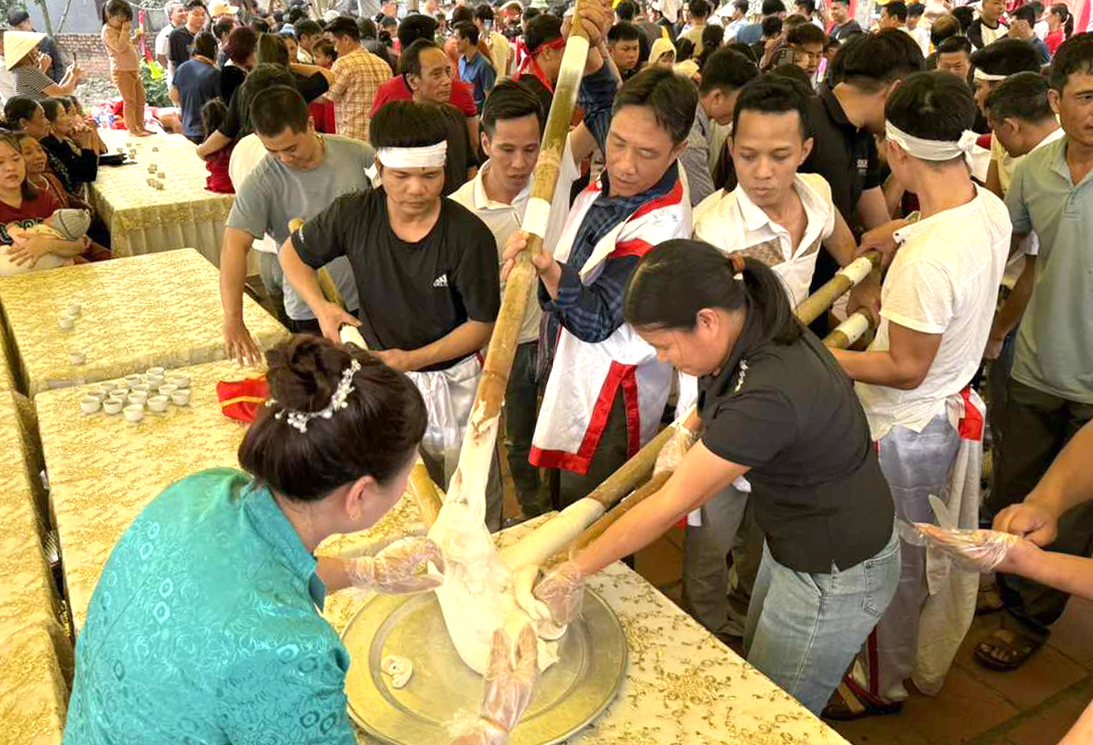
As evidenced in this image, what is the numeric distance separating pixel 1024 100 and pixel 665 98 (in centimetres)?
136

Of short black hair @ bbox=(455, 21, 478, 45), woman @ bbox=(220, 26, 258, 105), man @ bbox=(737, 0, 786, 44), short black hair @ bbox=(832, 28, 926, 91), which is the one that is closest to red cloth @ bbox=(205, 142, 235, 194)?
woman @ bbox=(220, 26, 258, 105)

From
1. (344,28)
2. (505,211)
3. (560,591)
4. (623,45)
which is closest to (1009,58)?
(623,45)

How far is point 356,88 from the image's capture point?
4.87 m

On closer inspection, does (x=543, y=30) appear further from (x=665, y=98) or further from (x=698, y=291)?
(x=698, y=291)

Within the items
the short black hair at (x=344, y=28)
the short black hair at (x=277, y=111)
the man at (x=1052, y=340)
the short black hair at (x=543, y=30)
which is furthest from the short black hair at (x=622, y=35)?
the man at (x=1052, y=340)

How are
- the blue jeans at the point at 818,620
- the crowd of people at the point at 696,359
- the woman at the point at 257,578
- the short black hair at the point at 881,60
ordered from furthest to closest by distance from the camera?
the short black hair at the point at 881,60, the blue jeans at the point at 818,620, the crowd of people at the point at 696,359, the woman at the point at 257,578

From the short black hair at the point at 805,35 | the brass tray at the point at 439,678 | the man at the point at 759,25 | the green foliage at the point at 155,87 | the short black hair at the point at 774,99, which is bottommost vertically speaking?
the green foliage at the point at 155,87

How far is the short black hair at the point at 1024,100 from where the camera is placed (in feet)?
8.40

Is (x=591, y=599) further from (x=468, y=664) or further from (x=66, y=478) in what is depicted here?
(x=66, y=478)

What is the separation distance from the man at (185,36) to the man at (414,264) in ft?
21.8

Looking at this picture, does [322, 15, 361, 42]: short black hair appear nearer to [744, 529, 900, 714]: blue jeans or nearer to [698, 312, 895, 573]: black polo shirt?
[698, 312, 895, 573]: black polo shirt

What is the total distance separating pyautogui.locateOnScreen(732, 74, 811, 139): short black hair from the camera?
75.8 inches

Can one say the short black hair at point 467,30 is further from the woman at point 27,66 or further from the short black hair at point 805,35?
the woman at point 27,66

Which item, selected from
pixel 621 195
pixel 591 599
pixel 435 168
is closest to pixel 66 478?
pixel 435 168
